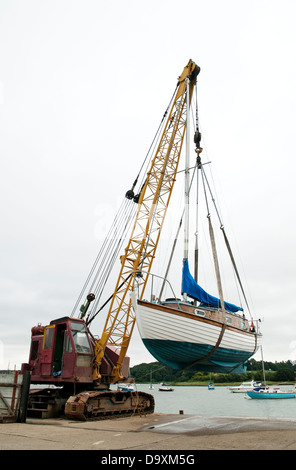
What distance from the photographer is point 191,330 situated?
39.9ft

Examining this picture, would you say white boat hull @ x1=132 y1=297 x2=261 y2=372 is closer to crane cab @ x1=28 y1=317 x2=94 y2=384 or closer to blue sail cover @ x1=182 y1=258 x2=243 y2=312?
blue sail cover @ x1=182 y1=258 x2=243 y2=312

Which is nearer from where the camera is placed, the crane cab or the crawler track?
the crawler track

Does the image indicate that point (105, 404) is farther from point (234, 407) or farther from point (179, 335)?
point (234, 407)

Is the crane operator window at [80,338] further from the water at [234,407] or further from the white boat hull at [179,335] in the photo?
the water at [234,407]

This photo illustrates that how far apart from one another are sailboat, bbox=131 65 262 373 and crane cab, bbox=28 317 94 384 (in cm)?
464

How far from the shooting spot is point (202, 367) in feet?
46.0

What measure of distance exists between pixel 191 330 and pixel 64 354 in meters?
6.77

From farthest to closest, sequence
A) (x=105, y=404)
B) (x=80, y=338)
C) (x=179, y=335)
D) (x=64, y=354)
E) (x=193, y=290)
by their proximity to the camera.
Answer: (x=80, y=338)
(x=64, y=354)
(x=105, y=404)
(x=193, y=290)
(x=179, y=335)

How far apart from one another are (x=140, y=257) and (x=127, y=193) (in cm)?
403

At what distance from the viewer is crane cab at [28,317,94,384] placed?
52.5 ft

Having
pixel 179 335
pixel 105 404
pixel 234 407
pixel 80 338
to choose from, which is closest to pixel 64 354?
pixel 80 338

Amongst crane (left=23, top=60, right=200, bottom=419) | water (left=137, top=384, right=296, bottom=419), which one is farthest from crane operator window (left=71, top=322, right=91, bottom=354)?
water (left=137, top=384, right=296, bottom=419)

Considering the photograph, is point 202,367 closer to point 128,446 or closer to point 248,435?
point 248,435

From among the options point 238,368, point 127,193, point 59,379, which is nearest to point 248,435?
point 238,368
